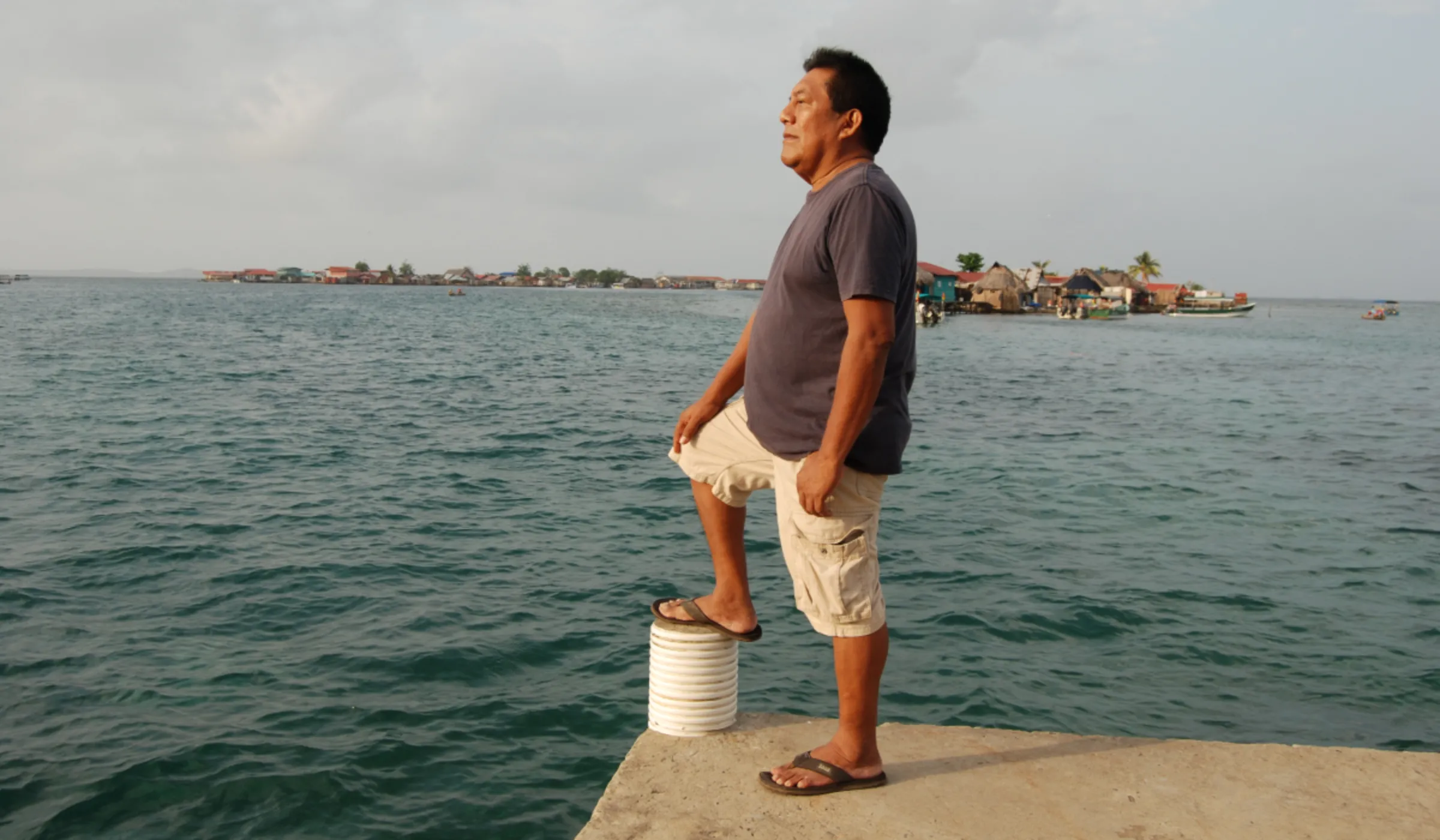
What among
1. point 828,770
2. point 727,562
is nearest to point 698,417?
point 727,562

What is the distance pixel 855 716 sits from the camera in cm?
324

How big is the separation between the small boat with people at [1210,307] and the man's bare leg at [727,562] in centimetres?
10153

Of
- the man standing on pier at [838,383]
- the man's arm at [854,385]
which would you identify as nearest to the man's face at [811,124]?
the man standing on pier at [838,383]

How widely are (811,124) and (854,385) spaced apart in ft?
2.79

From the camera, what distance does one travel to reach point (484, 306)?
331 feet

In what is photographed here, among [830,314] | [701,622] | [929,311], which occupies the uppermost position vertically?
[830,314]

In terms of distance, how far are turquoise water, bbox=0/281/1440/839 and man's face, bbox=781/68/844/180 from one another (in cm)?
198

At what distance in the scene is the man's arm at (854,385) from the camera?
298 centimetres

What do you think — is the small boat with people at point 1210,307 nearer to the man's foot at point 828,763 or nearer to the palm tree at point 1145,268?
the palm tree at point 1145,268

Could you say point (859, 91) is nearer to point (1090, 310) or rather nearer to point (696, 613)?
point (696, 613)

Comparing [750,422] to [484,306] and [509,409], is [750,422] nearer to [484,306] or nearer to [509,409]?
[509,409]

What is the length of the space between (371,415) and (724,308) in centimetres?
9105

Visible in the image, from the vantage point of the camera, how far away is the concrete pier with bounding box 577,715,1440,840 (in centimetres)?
302

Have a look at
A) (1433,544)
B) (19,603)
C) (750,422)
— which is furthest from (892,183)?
(1433,544)
